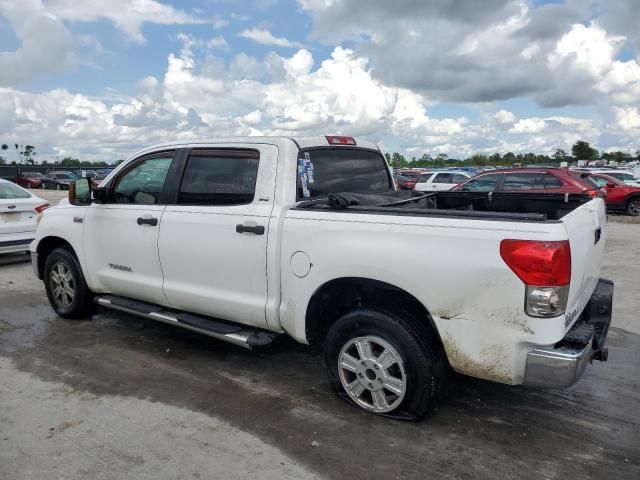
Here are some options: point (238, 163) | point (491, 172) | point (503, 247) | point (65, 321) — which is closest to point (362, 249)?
point (503, 247)

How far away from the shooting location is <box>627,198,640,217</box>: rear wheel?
17.2 meters

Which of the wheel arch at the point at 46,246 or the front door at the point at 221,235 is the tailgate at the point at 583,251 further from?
the wheel arch at the point at 46,246

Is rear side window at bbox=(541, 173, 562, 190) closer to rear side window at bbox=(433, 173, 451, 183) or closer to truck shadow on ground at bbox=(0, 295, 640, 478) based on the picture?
rear side window at bbox=(433, 173, 451, 183)

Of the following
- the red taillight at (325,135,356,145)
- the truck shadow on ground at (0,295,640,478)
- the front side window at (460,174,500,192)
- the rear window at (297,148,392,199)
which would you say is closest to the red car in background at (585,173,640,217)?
the front side window at (460,174,500,192)

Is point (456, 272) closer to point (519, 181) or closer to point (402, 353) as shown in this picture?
point (402, 353)

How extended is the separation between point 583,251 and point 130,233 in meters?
3.65

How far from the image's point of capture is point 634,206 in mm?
17188

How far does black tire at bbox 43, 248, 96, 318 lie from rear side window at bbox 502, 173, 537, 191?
1069 cm

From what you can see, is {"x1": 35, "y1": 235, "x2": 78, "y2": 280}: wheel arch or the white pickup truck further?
{"x1": 35, "y1": 235, "x2": 78, "y2": 280}: wheel arch

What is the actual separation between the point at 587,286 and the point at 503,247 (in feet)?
3.45

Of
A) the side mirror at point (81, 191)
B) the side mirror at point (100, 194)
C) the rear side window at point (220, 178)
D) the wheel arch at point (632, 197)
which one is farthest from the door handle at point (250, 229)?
the wheel arch at point (632, 197)

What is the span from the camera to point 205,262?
4109 millimetres

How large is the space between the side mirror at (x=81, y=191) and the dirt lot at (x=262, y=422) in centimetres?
138

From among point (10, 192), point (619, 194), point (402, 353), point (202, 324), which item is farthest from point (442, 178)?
point (402, 353)
